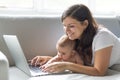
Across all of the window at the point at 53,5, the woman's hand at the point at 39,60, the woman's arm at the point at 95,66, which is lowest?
the woman's arm at the point at 95,66

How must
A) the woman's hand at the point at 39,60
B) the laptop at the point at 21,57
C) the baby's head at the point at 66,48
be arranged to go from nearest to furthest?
1. the laptop at the point at 21,57
2. the baby's head at the point at 66,48
3. the woman's hand at the point at 39,60

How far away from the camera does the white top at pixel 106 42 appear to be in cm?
149

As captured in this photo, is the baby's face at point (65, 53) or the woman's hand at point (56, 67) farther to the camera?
the baby's face at point (65, 53)

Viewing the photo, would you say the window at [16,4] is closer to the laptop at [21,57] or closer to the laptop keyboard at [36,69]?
the laptop at [21,57]

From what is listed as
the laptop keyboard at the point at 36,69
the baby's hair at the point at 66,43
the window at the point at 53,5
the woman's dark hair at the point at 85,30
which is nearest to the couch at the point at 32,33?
the laptop keyboard at the point at 36,69

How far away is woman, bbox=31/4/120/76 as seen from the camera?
4.83ft

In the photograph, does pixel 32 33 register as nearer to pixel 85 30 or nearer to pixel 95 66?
pixel 85 30

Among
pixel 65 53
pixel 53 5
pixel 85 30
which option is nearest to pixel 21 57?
pixel 65 53

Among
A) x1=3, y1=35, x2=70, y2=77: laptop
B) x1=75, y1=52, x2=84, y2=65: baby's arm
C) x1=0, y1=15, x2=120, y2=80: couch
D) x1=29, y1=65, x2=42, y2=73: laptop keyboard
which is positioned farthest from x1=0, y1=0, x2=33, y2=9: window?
x1=75, y1=52, x2=84, y2=65: baby's arm

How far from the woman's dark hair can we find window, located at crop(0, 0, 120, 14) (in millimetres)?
889

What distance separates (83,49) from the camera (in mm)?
1619

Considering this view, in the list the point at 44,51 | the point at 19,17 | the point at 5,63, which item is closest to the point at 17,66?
the point at 44,51

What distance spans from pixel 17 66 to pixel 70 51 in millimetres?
403

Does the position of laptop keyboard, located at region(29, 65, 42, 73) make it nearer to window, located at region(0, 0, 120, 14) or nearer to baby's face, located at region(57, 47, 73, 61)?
baby's face, located at region(57, 47, 73, 61)
